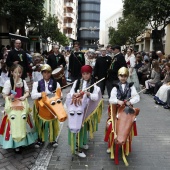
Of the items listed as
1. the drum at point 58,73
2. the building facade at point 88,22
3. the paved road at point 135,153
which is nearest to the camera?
the paved road at point 135,153

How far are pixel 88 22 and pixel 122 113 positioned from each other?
9799 cm

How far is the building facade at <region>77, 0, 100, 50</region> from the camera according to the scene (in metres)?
96.6

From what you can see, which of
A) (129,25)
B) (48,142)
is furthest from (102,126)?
(129,25)

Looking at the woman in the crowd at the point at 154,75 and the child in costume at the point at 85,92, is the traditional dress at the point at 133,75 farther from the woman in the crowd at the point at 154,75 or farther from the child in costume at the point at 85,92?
the child in costume at the point at 85,92

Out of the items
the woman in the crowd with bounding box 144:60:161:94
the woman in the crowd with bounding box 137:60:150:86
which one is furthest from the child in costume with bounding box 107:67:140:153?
the woman in the crowd with bounding box 137:60:150:86

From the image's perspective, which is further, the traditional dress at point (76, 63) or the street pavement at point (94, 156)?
the traditional dress at point (76, 63)

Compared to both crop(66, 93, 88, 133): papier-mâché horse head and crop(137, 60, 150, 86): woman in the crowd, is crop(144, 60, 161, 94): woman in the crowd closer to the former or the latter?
crop(137, 60, 150, 86): woman in the crowd

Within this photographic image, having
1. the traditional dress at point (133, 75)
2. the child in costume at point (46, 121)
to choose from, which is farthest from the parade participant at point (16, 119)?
the traditional dress at point (133, 75)

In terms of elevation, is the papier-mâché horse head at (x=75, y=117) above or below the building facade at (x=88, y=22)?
below

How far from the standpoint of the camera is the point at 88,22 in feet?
323

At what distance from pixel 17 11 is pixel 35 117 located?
20076 mm

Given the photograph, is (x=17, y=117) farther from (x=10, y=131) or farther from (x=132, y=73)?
(x=132, y=73)

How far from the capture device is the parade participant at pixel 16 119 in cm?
390

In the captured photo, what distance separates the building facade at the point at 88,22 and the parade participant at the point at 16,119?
307 feet
